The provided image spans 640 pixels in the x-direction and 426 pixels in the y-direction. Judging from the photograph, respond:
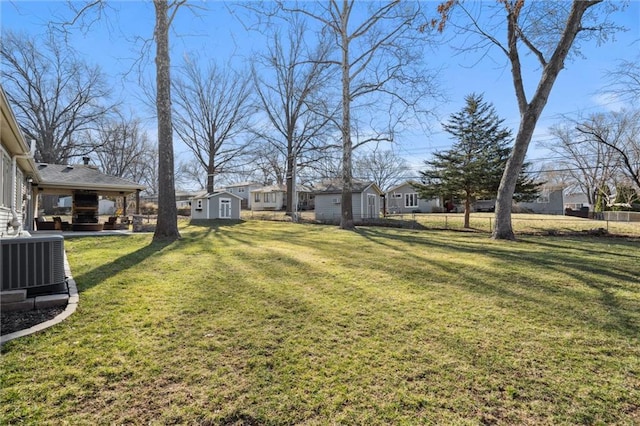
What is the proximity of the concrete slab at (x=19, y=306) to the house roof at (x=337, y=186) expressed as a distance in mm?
21051

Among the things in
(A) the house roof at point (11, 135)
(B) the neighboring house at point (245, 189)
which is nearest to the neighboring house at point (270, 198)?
(B) the neighboring house at point (245, 189)

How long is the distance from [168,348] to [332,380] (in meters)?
1.47

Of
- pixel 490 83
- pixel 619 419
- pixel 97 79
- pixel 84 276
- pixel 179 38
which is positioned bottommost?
pixel 619 419

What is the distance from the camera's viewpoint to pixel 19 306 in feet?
11.1

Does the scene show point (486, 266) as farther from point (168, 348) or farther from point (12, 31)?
point (12, 31)

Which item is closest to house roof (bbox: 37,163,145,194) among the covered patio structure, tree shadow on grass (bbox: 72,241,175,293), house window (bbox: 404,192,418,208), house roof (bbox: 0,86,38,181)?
the covered patio structure

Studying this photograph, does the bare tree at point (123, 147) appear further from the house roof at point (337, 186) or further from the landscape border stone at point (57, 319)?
the landscape border stone at point (57, 319)

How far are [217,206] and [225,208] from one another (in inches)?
26.6

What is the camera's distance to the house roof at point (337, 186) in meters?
23.8

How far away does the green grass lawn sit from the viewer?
202 centimetres

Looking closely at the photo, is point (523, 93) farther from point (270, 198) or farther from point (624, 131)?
point (270, 198)

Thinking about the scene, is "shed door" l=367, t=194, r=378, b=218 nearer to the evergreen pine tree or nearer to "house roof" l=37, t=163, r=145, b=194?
the evergreen pine tree

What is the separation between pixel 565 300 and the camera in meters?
4.21

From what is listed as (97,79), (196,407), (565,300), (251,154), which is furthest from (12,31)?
(565,300)
